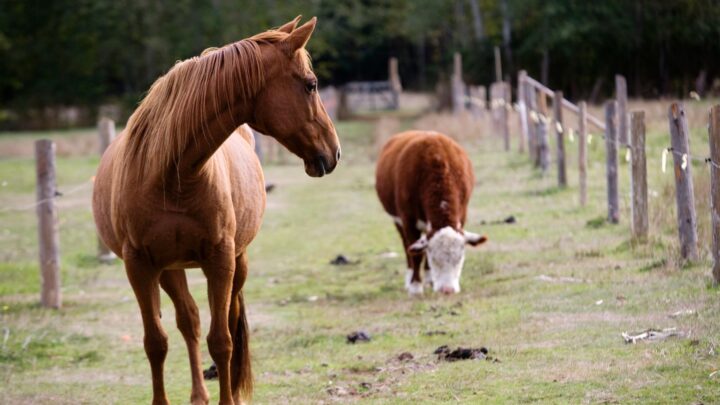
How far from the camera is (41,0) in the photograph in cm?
5369

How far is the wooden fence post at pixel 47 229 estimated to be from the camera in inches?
447

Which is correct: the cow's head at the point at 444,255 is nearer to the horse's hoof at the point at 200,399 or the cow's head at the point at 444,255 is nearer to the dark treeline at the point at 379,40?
the horse's hoof at the point at 200,399

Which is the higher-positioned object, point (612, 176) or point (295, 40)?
point (295, 40)

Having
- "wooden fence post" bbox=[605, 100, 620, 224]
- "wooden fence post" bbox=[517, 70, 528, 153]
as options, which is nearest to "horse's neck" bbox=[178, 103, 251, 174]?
"wooden fence post" bbox=[605, 100, 620, 224]

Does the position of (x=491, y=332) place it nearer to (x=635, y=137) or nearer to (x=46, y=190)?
(x=635, y=137)

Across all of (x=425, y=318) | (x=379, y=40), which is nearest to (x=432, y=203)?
(x=425, y=318)

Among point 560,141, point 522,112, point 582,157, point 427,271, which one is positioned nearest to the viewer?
point 427,271

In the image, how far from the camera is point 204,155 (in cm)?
594

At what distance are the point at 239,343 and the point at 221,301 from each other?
99cm

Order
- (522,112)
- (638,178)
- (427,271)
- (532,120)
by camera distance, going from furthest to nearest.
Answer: (522,112) < (532,120) < (427,271) < (638,178)

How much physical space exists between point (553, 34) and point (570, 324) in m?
36.5

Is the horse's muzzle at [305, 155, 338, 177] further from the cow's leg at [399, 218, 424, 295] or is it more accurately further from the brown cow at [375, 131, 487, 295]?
the cow's leg at [399, 218, 424, 295]

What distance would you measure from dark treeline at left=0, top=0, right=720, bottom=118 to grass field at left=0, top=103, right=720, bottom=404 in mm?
22036

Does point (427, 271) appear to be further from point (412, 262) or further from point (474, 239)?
point (474, 239)
